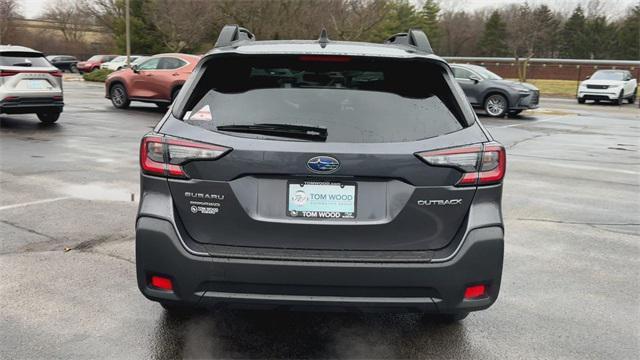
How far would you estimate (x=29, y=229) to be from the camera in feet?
18.9

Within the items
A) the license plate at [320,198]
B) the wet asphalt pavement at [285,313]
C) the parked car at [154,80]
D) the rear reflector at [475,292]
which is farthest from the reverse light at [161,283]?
the parked car at [154,80]

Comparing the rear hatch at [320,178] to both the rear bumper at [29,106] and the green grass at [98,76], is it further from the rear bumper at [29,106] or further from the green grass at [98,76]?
the green grass at [98,76]

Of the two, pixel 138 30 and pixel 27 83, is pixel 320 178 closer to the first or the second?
pixel 27 83

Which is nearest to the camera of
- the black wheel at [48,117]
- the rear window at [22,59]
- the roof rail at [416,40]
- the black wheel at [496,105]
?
the roof rail at [416,40]

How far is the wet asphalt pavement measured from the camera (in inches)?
138

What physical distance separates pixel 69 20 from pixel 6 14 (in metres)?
27.1

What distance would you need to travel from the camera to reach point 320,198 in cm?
296

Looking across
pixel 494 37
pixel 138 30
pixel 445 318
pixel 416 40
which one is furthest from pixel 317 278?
pixel 494 37

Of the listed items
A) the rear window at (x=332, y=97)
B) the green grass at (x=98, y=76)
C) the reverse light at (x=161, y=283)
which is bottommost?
the green grass at (x=98, y=76)

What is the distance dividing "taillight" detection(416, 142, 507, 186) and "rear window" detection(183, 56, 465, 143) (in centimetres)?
13

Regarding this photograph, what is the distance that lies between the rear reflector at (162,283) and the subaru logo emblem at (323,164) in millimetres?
929

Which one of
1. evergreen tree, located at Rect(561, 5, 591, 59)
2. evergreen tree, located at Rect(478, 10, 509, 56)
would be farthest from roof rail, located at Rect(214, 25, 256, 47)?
evergreen tree, located at Rect(478, 10, 509, 56)

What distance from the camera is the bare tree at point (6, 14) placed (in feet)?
159

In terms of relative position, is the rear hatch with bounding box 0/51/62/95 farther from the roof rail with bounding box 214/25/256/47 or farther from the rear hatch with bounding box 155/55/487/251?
the rear hatch with bounding box 155/55/487/251
